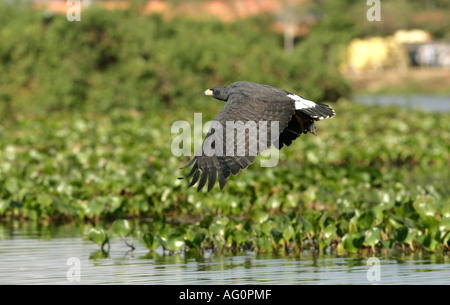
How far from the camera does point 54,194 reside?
42.5 ft

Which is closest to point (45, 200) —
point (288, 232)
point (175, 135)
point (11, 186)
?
point (11, 186)

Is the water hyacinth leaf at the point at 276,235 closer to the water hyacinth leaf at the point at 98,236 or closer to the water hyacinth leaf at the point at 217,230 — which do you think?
the water hyacinth leaf at the point at 217,230

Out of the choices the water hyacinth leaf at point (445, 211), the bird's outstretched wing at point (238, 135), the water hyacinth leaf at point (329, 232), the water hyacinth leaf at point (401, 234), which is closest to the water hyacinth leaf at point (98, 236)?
the bird's outstretched wing at point (238, 135)

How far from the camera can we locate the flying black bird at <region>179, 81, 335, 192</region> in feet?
25.7

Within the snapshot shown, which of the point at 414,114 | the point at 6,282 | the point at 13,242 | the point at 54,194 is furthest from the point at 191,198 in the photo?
the point at 414,114

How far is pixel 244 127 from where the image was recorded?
815cm

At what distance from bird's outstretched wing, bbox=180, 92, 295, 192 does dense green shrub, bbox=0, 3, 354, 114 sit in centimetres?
1897

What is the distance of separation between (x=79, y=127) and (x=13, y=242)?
10093mm

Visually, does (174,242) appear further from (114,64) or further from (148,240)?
(114,64)

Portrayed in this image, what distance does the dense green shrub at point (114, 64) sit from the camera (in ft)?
90.2

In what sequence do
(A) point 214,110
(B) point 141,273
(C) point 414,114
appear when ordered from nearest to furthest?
(B) point 141,273, (C) point 414,114, (A) point 214,110
